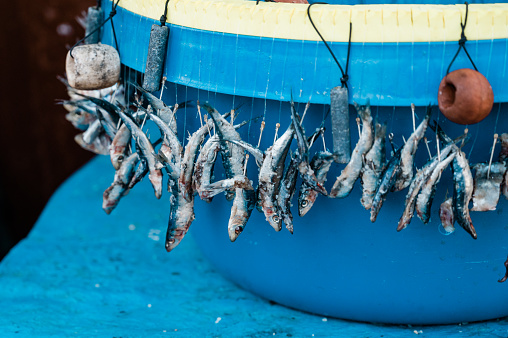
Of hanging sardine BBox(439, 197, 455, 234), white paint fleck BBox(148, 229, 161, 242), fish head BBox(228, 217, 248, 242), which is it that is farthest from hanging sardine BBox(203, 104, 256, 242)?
white paint fleck BBox(148, 229, 161, 242)

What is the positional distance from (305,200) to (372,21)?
1.06 feet

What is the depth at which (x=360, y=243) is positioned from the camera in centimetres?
114

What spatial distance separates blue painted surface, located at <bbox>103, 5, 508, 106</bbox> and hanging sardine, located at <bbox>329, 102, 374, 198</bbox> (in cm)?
3

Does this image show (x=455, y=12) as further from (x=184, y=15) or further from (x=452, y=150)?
(x=184, y=15)

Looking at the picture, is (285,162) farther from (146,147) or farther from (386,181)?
(146,147)

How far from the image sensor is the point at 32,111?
8.52 feet

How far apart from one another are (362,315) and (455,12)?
2.07 ft

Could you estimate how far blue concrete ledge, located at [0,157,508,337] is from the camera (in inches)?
51.9

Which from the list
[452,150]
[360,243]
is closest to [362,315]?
[360,243]

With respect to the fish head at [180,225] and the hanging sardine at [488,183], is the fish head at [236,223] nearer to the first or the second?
the fish head at [180,225]

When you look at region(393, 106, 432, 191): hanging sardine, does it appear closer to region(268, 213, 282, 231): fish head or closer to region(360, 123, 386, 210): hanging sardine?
region(360, 123, 386, 210): hanging sardine

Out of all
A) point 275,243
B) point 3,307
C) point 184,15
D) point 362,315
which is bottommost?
point 3,307

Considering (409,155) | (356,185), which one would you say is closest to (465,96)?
(409,155)

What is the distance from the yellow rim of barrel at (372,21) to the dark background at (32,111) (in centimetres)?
160
